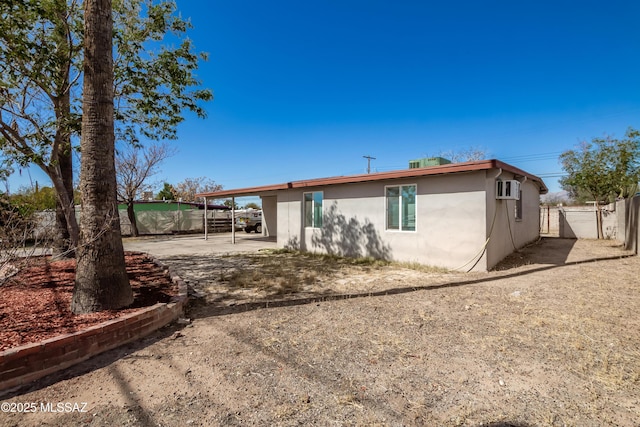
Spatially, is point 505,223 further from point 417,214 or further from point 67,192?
point 67,192

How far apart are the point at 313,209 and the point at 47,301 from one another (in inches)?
289

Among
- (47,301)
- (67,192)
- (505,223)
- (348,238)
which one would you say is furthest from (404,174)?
(67,192)

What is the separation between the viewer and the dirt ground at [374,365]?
210cm

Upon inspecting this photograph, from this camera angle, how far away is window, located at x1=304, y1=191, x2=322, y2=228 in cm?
1009

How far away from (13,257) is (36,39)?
5.75m

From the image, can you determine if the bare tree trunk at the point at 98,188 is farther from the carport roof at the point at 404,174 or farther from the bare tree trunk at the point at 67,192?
the carport roof at the point at 404,174

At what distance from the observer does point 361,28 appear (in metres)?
10.5

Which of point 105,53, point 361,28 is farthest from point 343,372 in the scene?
point 361,28

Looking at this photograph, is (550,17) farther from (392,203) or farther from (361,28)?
(392,203)

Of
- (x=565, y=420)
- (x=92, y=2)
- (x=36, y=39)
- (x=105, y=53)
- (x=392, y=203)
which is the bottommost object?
(x=565, y=420)

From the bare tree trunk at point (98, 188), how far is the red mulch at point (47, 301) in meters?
0.25

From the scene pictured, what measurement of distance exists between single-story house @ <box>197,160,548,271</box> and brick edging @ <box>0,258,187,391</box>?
6.00 m

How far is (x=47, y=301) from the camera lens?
12.8ft

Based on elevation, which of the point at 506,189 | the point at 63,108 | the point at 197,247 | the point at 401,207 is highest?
the point at 63,108
